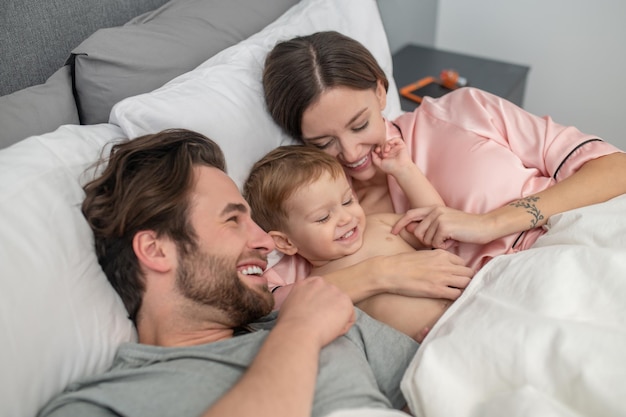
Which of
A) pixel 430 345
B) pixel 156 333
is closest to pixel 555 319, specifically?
pixel 430 345

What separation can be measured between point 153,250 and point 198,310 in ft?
0.43

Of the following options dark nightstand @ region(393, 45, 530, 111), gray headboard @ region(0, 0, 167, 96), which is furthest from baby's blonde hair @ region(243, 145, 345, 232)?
dark nightstand @ region(393, 45, 530, 111)

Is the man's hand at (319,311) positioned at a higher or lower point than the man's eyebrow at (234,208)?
lower

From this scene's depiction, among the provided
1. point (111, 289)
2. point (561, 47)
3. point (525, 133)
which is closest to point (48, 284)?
point (111, 289)

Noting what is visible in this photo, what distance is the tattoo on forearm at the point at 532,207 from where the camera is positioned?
1.23 metres

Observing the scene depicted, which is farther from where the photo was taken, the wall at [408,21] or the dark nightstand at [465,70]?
the wall at [408,21]

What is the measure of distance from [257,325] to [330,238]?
11.9 inches

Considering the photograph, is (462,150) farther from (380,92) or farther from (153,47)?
(153,47)

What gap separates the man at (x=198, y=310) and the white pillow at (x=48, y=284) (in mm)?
31

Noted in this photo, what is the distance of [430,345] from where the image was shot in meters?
0.93

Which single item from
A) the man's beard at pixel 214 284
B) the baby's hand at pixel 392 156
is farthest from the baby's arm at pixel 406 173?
the man's beard at pixel 214 284

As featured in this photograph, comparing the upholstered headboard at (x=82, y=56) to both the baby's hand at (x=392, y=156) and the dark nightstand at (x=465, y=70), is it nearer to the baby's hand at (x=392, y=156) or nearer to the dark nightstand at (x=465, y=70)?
the baby's hand at (x=392, y=156)

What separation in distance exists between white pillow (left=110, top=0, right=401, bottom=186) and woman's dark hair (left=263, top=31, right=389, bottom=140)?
1.6 inches

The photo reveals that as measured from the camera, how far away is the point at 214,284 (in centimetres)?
92
